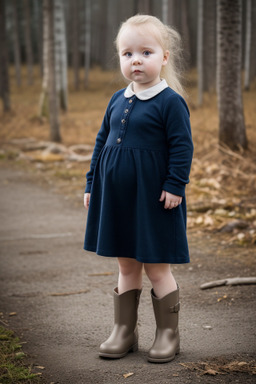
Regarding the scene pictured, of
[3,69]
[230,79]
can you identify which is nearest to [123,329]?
[230,79]

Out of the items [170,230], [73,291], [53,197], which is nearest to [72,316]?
[73,291]

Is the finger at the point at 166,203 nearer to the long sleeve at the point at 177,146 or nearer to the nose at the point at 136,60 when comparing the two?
the long sleeve at the point at 177,146

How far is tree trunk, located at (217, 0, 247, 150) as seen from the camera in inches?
356

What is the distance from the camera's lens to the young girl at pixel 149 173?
2.83m

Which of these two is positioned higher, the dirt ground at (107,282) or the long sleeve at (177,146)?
the long sleeve at (177,146)

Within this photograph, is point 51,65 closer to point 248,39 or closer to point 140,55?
point 140,55

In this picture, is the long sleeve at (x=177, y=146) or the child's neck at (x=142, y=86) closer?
the long sleeve at (x=177, y=146)

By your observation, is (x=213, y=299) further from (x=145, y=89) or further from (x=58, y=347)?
(x=145, y=89)

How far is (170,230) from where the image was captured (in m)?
2.88

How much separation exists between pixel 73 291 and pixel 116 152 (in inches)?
74.2

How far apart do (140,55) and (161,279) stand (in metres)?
1.27

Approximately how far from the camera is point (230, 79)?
9.11 m

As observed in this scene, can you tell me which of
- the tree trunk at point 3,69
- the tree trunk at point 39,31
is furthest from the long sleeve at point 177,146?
the tree trunk at point 39,31

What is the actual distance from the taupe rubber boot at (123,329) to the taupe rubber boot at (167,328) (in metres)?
0.15
